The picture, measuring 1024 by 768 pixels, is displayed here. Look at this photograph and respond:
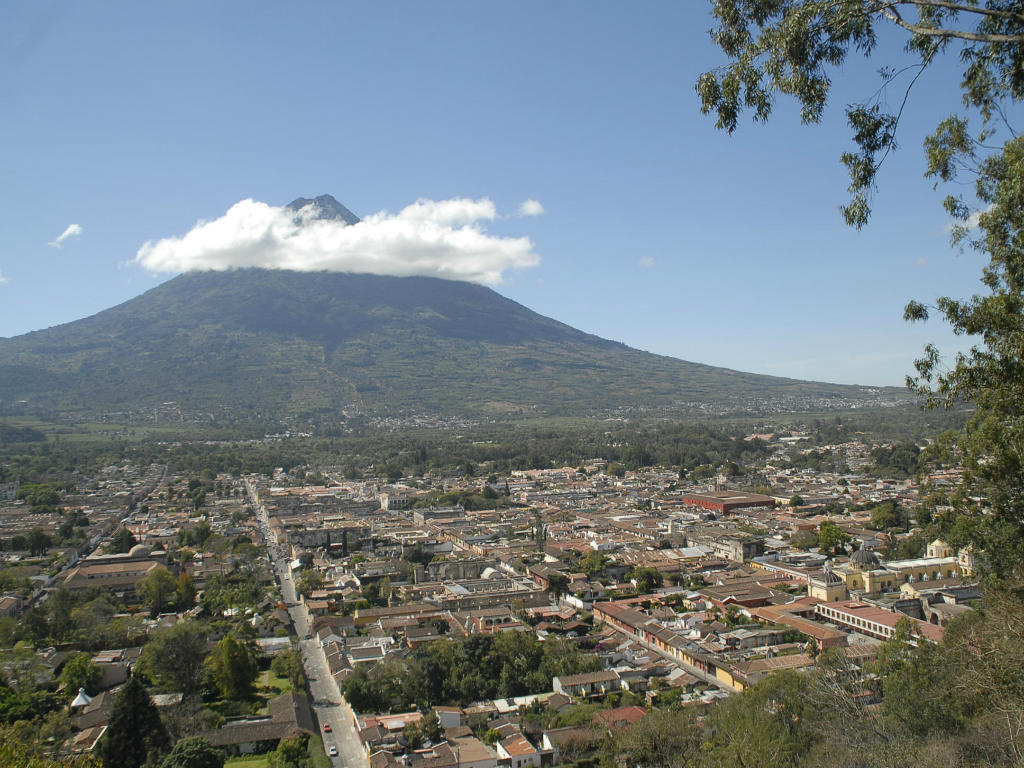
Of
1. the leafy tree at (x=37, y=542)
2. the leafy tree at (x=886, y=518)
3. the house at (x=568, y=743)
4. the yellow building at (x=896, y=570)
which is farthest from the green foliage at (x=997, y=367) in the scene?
the leafy tree at (x=37, y=542)

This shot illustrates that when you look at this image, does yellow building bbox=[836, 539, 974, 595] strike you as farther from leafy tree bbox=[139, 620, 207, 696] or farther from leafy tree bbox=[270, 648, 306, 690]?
leafy tree bbox=[139, 620, 207, 696]

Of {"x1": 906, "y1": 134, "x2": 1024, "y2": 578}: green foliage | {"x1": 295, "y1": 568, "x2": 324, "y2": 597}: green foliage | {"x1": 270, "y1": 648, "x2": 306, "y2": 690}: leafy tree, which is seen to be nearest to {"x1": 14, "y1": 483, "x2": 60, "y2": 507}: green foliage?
{"x1": 295, "y1": 568, "x2": 324, "y2": 597}: green foliage

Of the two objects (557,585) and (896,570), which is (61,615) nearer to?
(557,585)

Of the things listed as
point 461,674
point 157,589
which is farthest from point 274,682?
point 157,589

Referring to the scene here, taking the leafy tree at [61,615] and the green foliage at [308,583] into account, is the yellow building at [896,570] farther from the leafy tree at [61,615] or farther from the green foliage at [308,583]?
the leafy tree at [61,615]

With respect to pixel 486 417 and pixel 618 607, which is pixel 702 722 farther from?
pixel 486 417

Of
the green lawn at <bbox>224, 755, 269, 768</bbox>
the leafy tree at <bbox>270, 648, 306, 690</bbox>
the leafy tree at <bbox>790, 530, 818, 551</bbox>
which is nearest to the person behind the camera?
the green lawn at <bbox>224, 755, 269, 768</bbox>
